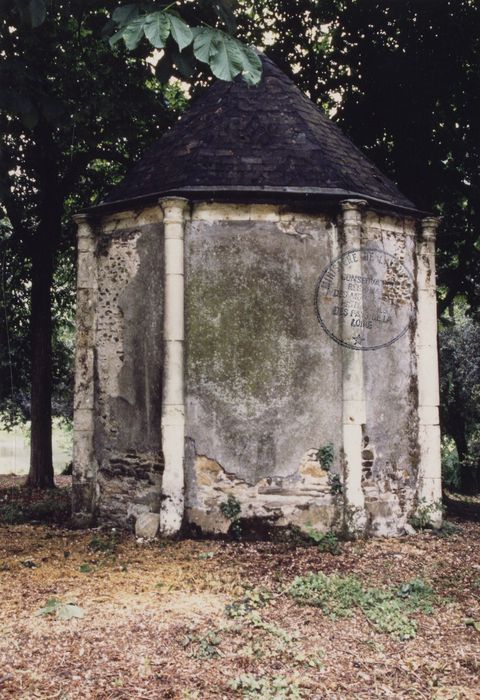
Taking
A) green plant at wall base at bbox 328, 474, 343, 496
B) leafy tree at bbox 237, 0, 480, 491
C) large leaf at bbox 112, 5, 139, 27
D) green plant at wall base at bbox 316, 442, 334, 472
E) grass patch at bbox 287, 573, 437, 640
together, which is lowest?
grass patch at bbox 287, 573, 437, 640

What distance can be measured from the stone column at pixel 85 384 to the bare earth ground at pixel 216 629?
1.35m

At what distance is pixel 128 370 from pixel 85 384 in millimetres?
822

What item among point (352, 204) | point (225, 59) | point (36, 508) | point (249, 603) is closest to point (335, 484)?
point (249, 603)

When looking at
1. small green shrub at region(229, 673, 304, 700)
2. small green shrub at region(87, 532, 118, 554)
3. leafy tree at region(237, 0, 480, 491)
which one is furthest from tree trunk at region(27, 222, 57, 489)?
small green shrub at region(229, 673, 304, 700)

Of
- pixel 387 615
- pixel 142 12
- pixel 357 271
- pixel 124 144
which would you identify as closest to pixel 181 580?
pixel 387 615

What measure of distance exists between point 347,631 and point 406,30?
36.5ft

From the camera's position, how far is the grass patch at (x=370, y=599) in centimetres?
593

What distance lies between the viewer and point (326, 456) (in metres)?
8.71

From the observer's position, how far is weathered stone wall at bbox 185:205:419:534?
28.5ft

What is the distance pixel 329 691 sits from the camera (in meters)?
4.64

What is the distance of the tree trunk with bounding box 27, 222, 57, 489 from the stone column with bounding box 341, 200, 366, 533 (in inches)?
301

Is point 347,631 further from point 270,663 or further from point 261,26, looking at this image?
point 261,26

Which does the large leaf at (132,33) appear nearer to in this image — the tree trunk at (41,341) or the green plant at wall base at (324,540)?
the green plant at wall base at (324,540)

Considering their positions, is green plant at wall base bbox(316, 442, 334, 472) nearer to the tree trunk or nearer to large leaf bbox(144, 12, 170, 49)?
large leaf bbox(144, 12, 170, 49)
